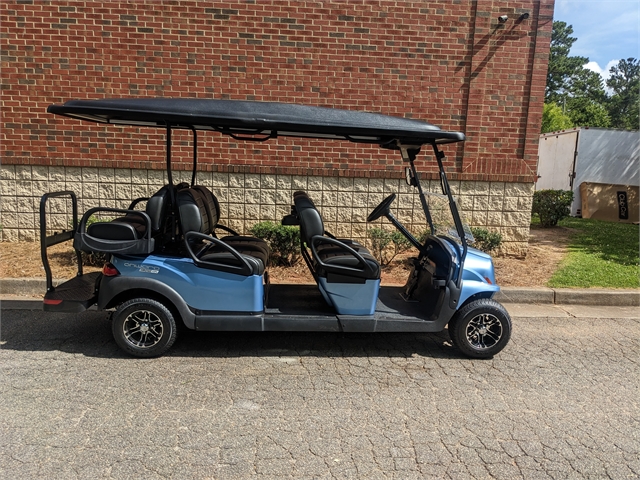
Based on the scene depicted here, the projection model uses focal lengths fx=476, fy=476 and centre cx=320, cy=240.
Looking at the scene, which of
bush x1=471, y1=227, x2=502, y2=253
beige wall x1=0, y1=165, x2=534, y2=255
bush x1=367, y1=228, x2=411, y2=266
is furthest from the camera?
beige wall x1=0, y1=165, x2=534, y2=255

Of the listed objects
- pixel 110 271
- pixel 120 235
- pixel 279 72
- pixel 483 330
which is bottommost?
pixel 483 330

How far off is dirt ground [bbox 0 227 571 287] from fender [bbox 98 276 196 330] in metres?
2.36

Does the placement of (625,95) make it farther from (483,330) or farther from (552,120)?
(483,330)

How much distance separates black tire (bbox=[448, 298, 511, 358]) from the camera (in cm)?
416

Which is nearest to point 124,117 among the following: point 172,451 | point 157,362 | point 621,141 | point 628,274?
point 157,362

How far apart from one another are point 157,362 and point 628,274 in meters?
6.58

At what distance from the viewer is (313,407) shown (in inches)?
130

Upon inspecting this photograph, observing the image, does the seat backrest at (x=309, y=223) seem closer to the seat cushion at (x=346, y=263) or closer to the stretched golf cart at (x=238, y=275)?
the stretched golf cart at (x=238, y=275)

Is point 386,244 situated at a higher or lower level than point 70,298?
higher

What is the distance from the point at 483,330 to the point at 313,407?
1786mm

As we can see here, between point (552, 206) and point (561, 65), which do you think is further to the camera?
point (561, 65)

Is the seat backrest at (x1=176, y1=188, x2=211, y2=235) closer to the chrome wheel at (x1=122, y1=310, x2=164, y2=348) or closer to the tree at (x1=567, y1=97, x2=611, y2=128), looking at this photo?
the chrome wheel at (x1=122, y1=310, x2=164, y2=348)

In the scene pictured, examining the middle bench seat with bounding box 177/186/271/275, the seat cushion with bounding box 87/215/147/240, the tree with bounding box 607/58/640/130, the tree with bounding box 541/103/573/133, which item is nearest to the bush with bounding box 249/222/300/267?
the middle bench seat with bounding box 177/186/271/275

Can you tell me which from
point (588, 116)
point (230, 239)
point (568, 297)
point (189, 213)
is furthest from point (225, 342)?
point (588, 116)
